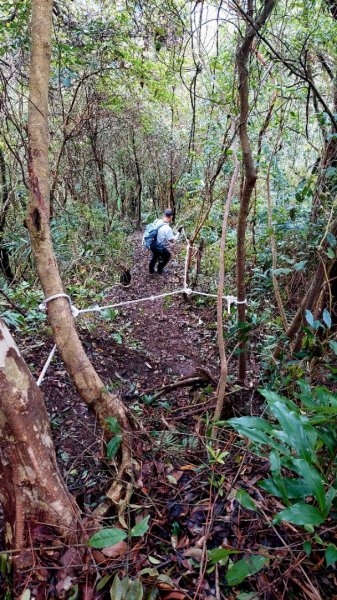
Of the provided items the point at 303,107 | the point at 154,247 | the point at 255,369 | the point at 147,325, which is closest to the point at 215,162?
the point at 303,107

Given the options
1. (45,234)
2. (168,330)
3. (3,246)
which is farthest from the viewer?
(3,246)

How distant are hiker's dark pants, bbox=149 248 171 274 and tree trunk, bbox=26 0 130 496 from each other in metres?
4.58

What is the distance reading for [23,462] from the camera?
1.23 m

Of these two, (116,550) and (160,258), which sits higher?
(160,258)

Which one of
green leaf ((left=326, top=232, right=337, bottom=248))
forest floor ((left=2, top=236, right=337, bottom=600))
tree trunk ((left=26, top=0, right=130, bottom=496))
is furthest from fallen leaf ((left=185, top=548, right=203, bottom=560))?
green leaf ((left=326, top=232, right=337, bottom=248))

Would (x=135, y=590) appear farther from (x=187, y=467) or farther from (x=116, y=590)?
(x=187, y=467)

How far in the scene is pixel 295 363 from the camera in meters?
2.21

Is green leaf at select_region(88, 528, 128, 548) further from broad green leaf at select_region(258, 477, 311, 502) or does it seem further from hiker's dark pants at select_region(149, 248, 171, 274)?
hiker's dark pants at select_region(149, 248, 171, 274)

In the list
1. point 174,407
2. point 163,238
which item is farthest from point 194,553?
point 163,238

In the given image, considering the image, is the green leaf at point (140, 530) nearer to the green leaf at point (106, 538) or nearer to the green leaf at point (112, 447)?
the green leaf at point (106, 538)

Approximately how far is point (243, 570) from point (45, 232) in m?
1.64

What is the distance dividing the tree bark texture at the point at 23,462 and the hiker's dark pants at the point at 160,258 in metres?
5.23

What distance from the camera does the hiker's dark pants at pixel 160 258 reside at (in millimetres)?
6391

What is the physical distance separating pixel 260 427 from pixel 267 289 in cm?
381
